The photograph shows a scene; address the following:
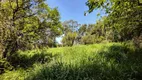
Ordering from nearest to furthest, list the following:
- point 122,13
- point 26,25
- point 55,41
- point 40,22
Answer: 1. point 122,13
2. point 26,25
3. point 40,22
4. point 55,41

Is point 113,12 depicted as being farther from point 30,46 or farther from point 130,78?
point 30,46

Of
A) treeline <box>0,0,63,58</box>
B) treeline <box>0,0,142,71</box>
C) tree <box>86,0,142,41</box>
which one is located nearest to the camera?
tree <box>86,0,142,41</box>

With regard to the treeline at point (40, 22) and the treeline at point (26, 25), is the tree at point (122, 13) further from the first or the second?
the treeline at point (26, 25)

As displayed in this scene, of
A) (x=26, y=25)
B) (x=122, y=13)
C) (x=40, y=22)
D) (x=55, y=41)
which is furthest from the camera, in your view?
(x=55, y=41)

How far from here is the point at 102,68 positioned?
630cm

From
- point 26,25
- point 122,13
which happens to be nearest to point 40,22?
point 26,25

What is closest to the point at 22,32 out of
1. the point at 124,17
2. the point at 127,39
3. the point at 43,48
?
the point at 43,48

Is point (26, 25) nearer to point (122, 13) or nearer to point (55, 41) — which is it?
point (55, 41)

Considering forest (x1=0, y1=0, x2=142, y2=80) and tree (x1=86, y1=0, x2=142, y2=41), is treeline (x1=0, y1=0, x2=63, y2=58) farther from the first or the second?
tree (x1=86, y1=0, x2=142, y2=41)

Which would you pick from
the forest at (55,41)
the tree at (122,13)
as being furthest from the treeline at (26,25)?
the tree at (122,13)

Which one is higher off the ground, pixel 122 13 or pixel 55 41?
pixel 122 13

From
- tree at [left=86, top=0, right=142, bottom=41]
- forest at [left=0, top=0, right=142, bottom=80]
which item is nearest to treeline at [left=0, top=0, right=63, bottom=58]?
forest at [left=0, top=0, right=142, bottom=80]

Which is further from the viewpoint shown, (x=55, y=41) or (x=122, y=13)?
(x=55, y=41)

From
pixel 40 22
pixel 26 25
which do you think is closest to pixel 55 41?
pixel 40 22
